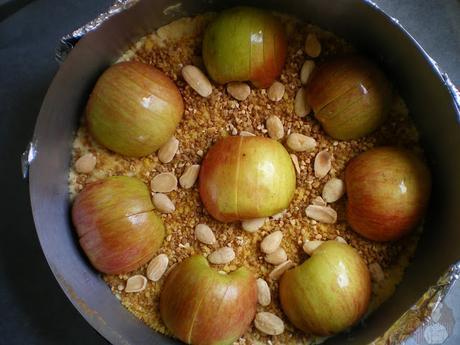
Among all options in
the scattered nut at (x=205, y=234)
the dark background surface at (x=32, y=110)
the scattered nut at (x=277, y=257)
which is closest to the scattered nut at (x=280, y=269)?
the scattered nut at (x=277, y=257)

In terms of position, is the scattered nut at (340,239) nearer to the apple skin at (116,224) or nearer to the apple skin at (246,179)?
the apple skin at (246,179)

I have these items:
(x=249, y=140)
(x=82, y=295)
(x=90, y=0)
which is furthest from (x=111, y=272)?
(x=90, y=0)

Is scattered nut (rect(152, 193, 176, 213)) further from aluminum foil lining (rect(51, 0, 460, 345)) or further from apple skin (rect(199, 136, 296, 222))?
aluminum foil lining (rect(51, 0, 460, 345))

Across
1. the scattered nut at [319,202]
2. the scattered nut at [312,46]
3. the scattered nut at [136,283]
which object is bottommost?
the scattered nut at [136,283]

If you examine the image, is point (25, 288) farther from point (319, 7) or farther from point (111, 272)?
point (319, 7)

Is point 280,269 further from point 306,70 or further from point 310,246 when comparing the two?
point 306,70

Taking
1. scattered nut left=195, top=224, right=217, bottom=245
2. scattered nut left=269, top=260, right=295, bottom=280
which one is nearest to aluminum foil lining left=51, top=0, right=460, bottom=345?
scattered nut left=269, top=260, right=295, bottom=280

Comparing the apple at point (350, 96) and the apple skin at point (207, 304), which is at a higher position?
the apple at point (350, 96)
